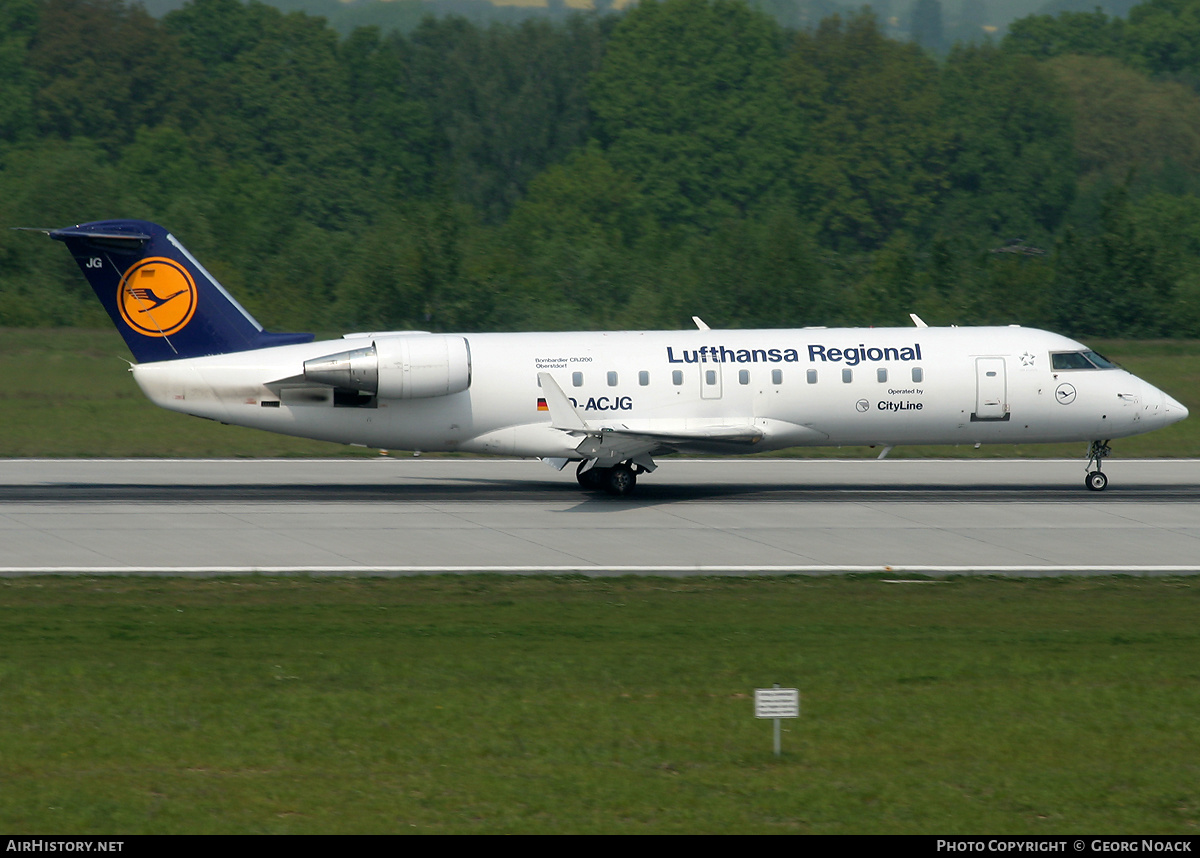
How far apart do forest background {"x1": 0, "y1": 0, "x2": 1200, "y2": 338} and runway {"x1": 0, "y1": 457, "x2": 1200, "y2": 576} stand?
→ 99.2ft

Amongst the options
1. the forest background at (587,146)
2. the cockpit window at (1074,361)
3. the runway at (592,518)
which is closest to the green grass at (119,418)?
the runway at (592,518)

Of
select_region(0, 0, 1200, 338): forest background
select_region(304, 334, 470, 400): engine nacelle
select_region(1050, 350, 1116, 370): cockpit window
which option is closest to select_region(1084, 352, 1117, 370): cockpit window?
select_region(1050, 350, 1116, 370): cockpit window

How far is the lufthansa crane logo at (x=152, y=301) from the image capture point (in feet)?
91.7

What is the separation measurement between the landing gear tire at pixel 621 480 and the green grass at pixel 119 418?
8581 mm

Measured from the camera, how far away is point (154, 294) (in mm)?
27984

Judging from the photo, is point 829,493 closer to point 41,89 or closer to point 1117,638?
point 1117,638

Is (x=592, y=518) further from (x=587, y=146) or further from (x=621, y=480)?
(x=587, y=146)

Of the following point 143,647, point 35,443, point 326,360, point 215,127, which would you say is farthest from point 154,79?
point 143,647

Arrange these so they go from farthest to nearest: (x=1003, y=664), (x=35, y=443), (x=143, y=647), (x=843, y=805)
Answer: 1. (x=35, y=443)
2. (x=143, y=647)
3. (x=1003, y=664)
4. (x=843, y=805)

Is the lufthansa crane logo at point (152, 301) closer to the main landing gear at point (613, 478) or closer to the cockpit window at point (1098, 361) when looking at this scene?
the main landing gear at point (613, 478)

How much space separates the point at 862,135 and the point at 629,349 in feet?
255

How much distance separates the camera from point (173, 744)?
11992mm

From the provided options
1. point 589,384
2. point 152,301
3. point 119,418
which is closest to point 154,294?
point 152,301

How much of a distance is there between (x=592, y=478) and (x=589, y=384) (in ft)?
7.06
